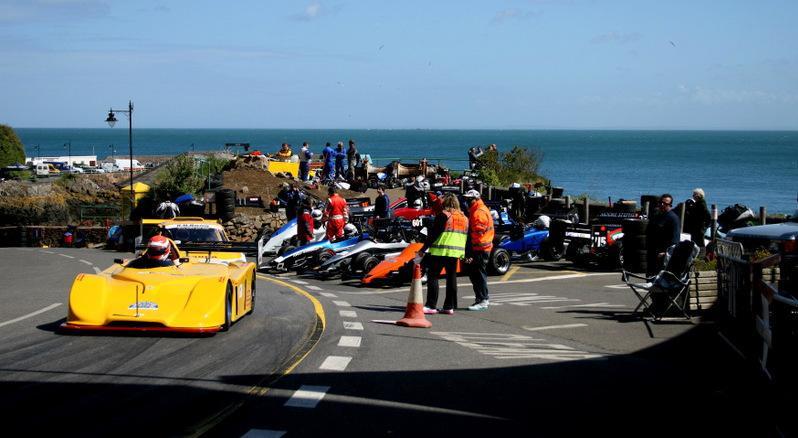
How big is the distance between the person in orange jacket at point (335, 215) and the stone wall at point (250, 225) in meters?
10.3

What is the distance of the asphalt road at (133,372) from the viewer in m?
7.84

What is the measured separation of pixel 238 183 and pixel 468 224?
91.2 feet

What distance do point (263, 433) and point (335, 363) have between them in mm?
3082

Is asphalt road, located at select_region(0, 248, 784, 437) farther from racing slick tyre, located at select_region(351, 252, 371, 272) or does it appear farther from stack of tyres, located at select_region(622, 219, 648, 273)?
stack of tyres, located at select_region(622, 219, 648, 273)

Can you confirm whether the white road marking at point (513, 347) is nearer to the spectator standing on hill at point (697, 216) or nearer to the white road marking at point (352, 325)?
the white road marking at point (352, 325)

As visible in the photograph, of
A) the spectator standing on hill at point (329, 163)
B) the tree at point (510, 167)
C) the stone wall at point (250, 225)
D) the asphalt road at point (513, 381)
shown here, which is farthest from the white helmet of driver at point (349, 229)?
the tree at point (510, 167)

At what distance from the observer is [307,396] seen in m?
8.77

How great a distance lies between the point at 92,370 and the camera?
9844 mm

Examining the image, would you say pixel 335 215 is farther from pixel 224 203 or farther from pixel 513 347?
pixel 513 347

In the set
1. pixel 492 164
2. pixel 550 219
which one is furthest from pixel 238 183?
pixel 550 219

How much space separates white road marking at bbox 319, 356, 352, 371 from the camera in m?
10.2

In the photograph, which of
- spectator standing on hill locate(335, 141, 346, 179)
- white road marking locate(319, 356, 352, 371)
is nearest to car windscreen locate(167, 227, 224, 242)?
white road marking locate(319, 356, 352, 371)

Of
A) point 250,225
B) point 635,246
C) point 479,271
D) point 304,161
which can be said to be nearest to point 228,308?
point 479,271

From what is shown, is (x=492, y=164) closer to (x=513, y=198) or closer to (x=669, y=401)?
(x=513, y=198)
